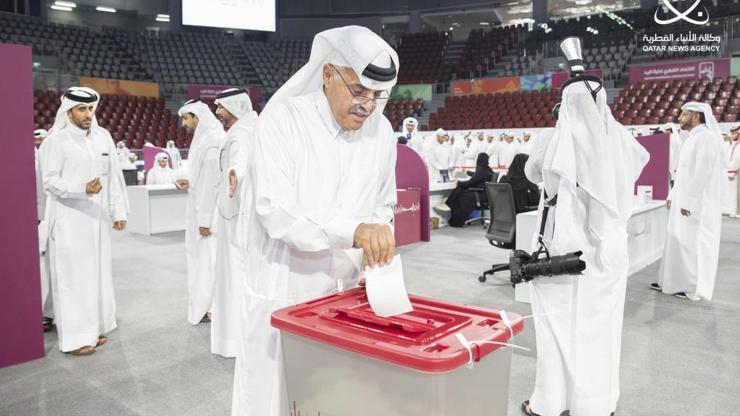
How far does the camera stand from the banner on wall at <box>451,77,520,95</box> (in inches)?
736

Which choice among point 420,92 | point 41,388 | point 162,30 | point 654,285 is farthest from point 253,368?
point 162,30

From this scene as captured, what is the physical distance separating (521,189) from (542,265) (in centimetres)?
401

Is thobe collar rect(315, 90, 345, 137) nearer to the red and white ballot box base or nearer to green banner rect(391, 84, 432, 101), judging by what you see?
the red and white ballot box base

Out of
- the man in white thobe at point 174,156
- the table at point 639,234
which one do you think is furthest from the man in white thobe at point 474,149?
the table at point 639,234

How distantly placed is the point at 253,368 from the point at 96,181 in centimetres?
249

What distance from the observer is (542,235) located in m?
2.64

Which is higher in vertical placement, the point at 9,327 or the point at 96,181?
the point at 96,181

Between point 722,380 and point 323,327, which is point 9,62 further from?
point 722,380

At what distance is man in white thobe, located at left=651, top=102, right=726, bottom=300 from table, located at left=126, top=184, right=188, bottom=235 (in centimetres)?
695

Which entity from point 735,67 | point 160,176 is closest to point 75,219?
point 160,176

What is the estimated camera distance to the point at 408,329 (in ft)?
3.42

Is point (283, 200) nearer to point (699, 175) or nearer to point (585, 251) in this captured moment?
point (585, 251)

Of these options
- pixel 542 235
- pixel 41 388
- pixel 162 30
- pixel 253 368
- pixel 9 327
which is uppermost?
pixel 162 30

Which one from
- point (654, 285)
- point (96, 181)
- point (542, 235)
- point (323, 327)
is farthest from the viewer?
point (654, 285)
